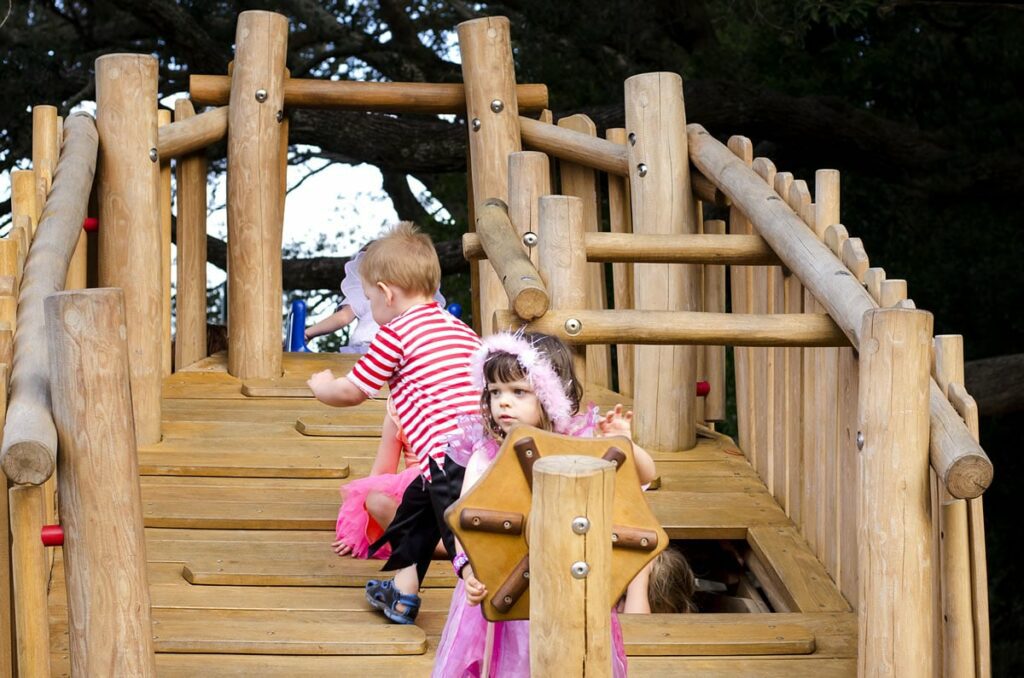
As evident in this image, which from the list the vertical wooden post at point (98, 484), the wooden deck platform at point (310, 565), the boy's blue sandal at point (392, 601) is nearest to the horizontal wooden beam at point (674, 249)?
the wooden deck platform at point (310, 565)

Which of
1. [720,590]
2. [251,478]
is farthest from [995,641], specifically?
[251,478]

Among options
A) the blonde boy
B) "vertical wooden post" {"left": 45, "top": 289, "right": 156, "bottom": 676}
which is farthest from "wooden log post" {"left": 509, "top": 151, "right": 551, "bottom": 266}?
"vertical wooden post" {"left": 45, "top": 289, "right": 156, "bottom": 676}

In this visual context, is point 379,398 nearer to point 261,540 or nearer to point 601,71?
point 261,540

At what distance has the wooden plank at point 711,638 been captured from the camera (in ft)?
13.0

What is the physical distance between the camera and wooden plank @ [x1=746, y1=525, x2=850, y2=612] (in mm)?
4297

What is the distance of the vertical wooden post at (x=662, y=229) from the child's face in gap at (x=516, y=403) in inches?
82.7

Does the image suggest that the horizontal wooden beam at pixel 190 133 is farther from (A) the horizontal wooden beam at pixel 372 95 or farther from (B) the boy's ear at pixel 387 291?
(B) the boy's ear at pixel 387 291

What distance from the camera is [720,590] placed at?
205 inches

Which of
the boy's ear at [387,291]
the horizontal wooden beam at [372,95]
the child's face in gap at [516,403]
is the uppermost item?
the horizontal wooden beam at [372,95]

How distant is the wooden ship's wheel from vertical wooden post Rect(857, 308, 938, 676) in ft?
2.33

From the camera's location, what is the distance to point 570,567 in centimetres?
278

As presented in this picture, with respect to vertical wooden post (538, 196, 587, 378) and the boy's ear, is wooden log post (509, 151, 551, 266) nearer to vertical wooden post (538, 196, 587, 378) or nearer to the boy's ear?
vertical wooden post (538, 196, 587, 378)

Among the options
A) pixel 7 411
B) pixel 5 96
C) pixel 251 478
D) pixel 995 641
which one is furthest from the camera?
pixel 995 641

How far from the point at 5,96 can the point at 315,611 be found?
209 inches
